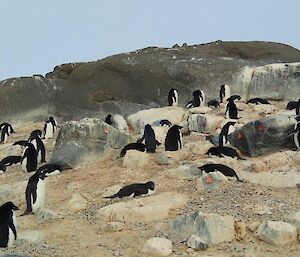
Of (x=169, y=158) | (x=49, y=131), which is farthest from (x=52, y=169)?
(x=49, y=131)

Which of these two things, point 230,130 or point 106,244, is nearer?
point 106,244

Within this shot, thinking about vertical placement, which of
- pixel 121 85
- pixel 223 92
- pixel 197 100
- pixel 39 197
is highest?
pixel 121 85

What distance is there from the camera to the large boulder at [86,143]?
1332cm

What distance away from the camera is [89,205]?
400 inches

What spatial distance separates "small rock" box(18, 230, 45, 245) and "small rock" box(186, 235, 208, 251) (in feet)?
7.09

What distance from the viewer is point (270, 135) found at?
510 inches

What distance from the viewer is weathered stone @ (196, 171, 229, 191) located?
1000cm

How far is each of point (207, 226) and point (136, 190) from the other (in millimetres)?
2109

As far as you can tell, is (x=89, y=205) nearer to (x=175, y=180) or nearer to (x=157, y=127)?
(x=175, y=180)

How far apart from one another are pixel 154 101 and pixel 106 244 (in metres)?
16.4

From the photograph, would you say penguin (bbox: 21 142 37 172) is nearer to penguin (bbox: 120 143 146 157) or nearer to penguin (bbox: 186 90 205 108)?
penguin (bbox: 120 143 146 157)

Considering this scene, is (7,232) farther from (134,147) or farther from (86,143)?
(134,147)

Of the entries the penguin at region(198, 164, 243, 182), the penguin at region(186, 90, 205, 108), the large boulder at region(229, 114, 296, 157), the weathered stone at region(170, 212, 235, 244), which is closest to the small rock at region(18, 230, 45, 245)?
the weathered stone at region(170, 212, 235, 244)

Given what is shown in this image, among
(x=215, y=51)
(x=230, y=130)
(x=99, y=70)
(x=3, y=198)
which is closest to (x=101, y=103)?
(x=99, y=70)
